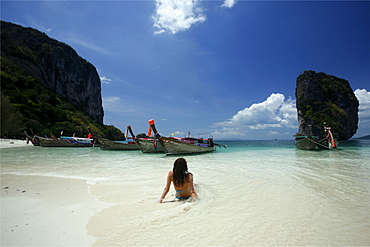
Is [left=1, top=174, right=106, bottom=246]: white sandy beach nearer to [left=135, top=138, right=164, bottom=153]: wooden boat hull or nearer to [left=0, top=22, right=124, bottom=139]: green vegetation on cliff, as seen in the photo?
[left=135, top=138, right=164, bottom=153]: wooden boat hull

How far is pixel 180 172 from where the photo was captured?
3520 mm

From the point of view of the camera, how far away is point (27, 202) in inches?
147

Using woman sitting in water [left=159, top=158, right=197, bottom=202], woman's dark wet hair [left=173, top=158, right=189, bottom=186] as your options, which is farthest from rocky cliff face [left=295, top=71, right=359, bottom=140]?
woman's dark wet hair [left=173, top=158, right=189, bottom=186]

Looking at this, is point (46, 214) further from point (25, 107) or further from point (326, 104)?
point (326, 104)

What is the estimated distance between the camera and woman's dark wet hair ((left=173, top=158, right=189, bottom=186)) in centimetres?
349

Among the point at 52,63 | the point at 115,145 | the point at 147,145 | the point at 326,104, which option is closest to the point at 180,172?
the point at 147,145

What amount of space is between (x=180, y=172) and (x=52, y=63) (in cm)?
10320

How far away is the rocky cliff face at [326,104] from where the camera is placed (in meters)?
65.4

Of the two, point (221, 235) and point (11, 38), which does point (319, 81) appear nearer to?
point (221, 235)

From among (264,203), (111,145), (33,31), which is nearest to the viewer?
(264,203)

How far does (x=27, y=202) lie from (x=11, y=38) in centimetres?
10905

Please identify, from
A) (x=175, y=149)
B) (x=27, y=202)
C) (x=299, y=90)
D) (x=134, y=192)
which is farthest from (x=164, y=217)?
(x=299, y=90)

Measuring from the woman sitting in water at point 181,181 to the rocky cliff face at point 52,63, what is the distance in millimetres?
92134

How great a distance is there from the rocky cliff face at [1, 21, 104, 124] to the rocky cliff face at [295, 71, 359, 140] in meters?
114
